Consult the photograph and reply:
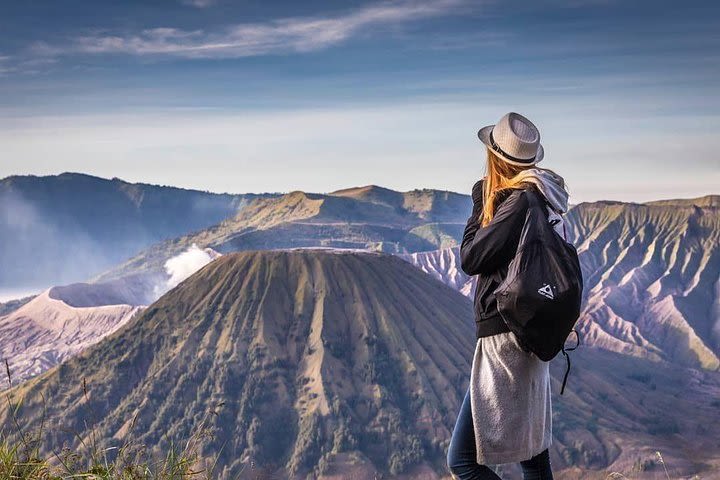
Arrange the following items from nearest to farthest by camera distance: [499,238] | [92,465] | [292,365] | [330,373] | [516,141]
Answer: [499,238] → [516,141] → [92,465] → [330,373] → [292,365]

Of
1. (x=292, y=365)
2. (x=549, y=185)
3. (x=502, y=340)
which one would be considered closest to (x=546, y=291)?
(x=502, y=340)

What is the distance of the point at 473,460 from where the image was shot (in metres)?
7.61

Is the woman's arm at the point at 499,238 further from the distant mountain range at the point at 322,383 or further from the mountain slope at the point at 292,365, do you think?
the mountain slope at the point at 292,365

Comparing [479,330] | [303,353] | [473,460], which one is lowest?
[303,353]

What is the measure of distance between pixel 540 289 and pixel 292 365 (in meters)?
131

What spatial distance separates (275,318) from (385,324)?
49.6 feet

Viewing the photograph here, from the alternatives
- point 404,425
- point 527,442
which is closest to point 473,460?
point 527,442

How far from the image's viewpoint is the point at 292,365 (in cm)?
13612

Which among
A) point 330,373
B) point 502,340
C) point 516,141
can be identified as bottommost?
point 330,373

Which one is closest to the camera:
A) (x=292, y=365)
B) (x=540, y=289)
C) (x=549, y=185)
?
(x=540, y=289)

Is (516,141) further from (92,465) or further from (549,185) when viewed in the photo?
(92,465)

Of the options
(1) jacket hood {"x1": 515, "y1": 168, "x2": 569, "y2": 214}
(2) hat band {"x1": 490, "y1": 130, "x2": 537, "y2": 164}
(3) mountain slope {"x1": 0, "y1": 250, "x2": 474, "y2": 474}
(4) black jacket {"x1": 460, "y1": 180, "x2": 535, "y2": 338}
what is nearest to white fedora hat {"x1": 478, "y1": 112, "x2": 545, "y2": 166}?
(2) hat band {"x1": 490, "y1": 130, "x2": 537, "y2": 164}

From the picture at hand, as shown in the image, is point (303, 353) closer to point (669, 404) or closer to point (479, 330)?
point (669, 404)

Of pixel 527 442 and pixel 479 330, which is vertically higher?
pixel 479 330
